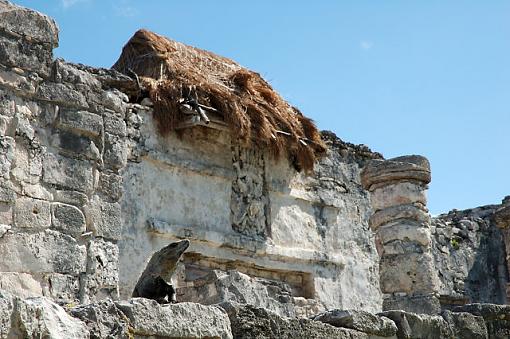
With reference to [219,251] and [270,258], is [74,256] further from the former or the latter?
[270,258]

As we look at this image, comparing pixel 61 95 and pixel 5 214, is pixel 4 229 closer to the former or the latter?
pixel 5 214

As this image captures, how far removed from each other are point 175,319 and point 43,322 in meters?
0.78

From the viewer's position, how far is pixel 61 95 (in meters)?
6.62

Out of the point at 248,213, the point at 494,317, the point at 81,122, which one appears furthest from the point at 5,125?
the point at 248,213

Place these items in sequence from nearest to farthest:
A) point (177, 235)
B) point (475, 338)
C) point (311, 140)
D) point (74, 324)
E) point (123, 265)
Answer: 1. point (74, 324)
2. point (475, 338)
3. point (123, 265)
4. point (177, 235)
5. point (311, 140)

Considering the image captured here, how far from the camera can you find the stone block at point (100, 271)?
6.35 meters

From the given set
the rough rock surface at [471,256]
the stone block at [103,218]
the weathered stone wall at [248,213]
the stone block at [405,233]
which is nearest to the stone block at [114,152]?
the stone block at [103,218]

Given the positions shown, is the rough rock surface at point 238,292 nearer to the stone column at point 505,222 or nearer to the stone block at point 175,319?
the stone block at point 175,319

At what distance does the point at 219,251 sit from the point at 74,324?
6165mm

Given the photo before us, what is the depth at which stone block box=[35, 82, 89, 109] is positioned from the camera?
21.5 feet

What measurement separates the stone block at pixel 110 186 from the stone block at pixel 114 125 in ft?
1.16

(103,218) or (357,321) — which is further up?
(103,218)

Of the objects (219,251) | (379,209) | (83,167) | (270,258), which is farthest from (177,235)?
(83,167)

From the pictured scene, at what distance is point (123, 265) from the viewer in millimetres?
8750
